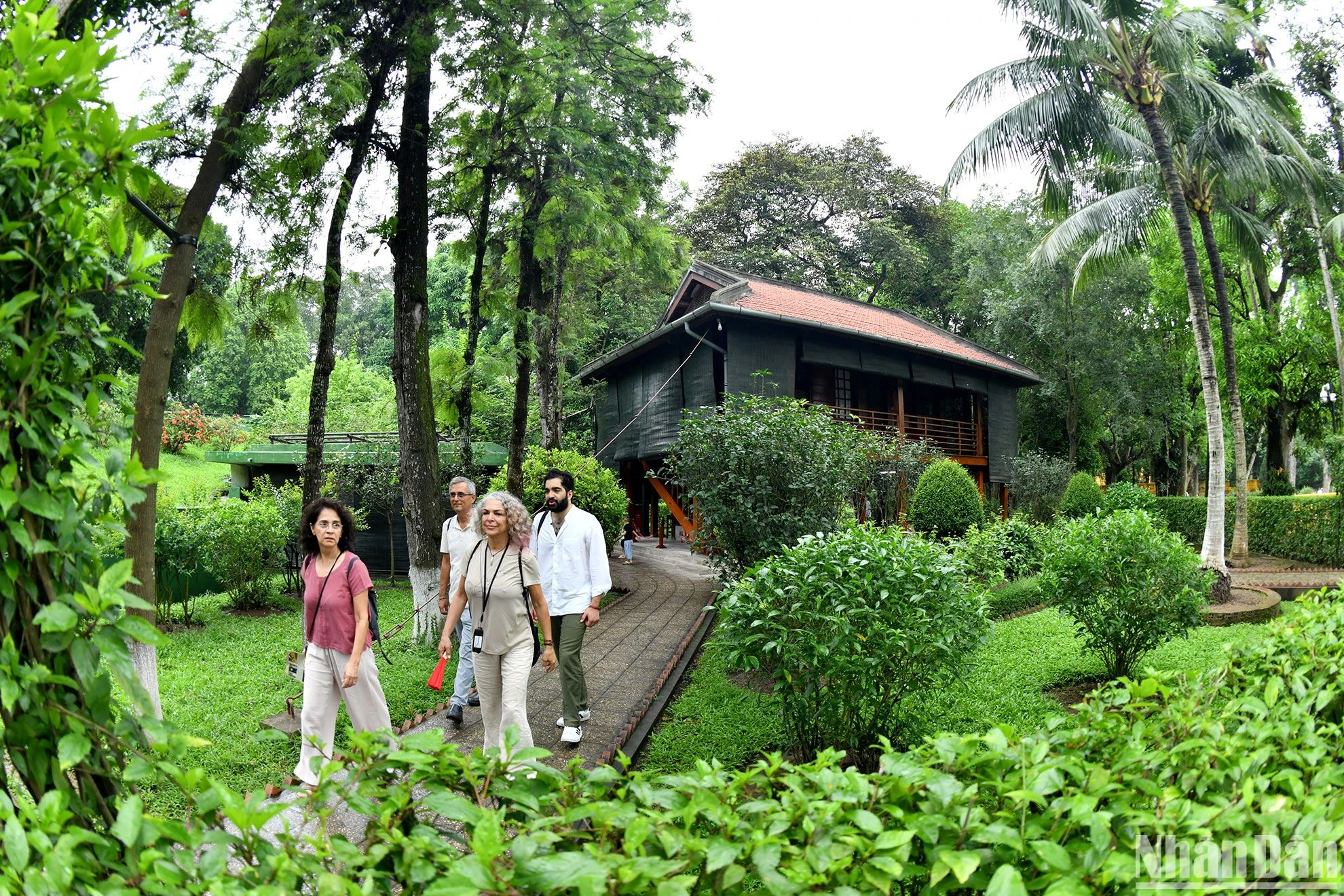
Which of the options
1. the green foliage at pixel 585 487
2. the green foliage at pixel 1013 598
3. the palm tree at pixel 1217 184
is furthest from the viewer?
the green foliage at pixel 585 487

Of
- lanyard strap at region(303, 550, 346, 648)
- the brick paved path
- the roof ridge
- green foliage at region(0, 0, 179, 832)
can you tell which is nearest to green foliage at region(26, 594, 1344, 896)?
green foliage at region(0, 0, 179, 832)

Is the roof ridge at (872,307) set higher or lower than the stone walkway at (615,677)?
higher

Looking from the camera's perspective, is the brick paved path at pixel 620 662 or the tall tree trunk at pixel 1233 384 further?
the tall tree trunk at pixel 1233 384

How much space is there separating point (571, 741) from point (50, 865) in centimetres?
473

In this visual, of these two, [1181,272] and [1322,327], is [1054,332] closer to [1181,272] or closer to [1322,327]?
[1181,272]

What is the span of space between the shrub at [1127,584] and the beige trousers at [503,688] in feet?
16.4

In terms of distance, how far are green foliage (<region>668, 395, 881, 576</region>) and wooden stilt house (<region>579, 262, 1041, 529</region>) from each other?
587cm

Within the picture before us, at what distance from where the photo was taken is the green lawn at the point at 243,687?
5.70 meters

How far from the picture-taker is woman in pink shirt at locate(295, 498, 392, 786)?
4773mm

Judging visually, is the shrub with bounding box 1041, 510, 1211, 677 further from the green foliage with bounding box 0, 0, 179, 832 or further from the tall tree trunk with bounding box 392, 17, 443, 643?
the green foliage with bounding box 0, 0, 179, 832

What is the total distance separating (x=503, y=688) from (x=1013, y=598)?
375 inches

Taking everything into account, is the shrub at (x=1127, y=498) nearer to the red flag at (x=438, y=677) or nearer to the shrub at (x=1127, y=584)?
the shrub at (x=1127, y=584)

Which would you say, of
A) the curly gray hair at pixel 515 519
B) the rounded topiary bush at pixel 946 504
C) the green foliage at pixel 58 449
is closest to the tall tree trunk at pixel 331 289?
the curly gray hair at pixel 515 519

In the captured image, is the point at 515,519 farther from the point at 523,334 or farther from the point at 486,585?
the point at 523,334
